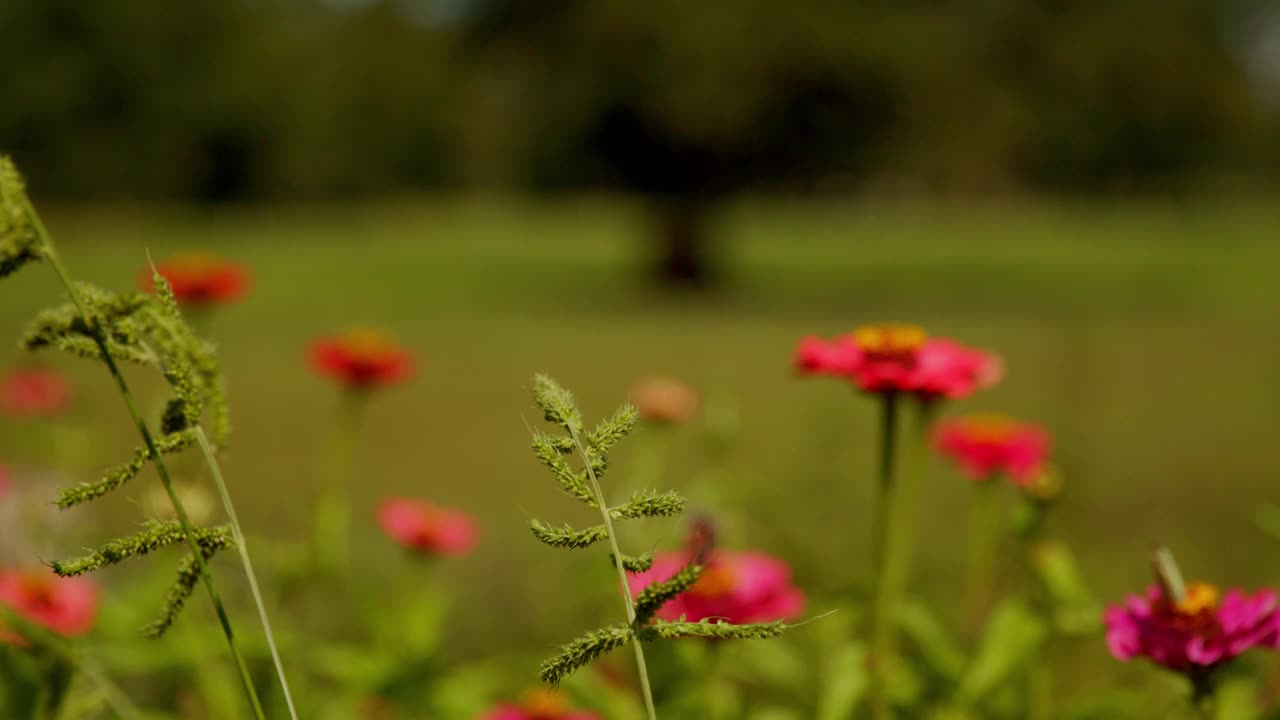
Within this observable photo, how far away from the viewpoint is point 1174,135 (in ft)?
85.0

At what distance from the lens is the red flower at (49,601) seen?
3.14 feet

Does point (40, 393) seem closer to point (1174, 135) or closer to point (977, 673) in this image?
point (977, 673)

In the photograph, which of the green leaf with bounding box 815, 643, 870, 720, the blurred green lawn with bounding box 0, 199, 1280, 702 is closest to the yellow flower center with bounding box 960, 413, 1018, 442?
the blurred green lawn with bounding box 0, 199, 1280, 702

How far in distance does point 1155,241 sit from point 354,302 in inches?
609

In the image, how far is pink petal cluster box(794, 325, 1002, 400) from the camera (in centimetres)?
79

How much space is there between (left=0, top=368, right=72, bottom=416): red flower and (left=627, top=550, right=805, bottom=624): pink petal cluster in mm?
1269

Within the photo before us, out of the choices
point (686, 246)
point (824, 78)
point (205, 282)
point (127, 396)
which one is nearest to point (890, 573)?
point (127, 396)

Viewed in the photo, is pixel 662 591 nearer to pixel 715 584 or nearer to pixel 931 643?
pixel 715 584

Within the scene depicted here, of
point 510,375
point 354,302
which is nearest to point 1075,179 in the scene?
point 354,302

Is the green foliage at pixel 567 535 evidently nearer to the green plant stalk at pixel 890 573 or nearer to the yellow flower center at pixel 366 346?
the green plant stalk at pixel 890 573

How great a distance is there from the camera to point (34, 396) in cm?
193

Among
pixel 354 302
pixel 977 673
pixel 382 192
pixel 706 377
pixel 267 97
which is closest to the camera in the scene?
pixel 977 673

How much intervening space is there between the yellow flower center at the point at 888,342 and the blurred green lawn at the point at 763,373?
0.37 meters

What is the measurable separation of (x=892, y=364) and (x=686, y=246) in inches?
521
